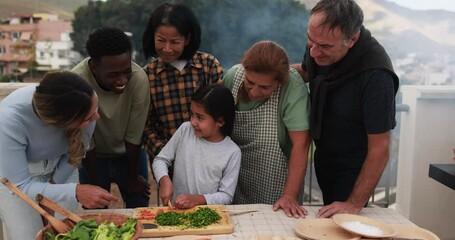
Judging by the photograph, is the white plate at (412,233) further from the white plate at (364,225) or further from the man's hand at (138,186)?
the man's hand at (138,186)

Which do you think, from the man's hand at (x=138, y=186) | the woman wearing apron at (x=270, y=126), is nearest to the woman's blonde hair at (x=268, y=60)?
the woman wearing apron at (x=270, y=126)

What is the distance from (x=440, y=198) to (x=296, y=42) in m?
1.63

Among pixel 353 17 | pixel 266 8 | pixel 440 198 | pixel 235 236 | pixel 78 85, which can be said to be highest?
pixel 266 8

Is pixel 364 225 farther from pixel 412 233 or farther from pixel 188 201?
pixel 188 201

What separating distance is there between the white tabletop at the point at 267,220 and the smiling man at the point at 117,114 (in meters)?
0.54

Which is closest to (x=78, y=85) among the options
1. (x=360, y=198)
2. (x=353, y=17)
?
(x=353, y=17)

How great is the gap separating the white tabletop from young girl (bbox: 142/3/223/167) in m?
0.59

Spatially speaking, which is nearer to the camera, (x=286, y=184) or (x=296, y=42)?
(x=286, y=184)

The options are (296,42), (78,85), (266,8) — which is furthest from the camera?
(266,8)

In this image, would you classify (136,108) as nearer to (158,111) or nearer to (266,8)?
(158,111)

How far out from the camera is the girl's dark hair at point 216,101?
2.03 metres

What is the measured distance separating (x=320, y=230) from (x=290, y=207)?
25cm

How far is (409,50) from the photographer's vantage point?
4.39 meters

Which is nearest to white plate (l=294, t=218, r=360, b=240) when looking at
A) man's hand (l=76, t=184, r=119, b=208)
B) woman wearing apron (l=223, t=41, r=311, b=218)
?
woman wearing apron (l=223, t=41, r=311, b=218)
